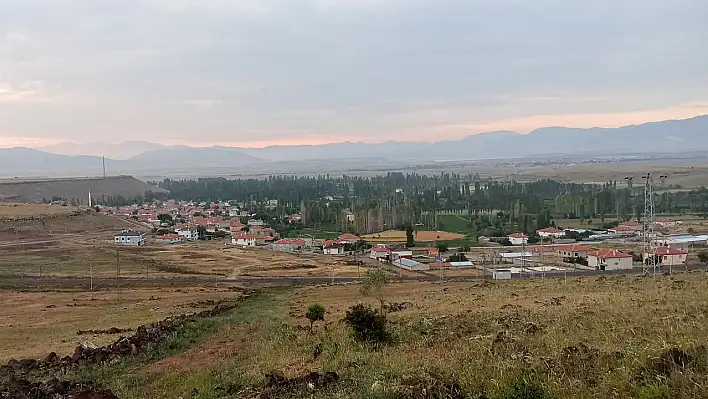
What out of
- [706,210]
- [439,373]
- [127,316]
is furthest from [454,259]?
[706,210]

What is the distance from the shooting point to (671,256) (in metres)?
59.0

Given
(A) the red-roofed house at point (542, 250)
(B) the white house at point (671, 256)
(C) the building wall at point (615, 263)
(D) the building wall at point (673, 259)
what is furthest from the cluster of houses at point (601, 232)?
(D) the building wall at point (673, 259)

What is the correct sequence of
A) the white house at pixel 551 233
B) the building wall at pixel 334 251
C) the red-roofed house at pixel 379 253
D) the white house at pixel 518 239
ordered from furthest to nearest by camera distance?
1. the white house at pixel 551 233
2. the white house at pixel 518 239
3. the building wall at pixel 334 251
4. the red-roofed house at pixel 379 253

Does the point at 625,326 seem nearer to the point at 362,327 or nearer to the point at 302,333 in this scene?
the point at 362,327

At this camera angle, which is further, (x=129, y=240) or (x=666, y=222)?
(x=666, y=222)

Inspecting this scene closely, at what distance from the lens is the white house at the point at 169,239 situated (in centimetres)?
9719

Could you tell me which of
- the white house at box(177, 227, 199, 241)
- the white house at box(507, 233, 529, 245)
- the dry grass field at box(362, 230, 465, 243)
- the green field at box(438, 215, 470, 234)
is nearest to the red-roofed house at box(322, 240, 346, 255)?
the dry grass field at box(362, 230, 465, 243)

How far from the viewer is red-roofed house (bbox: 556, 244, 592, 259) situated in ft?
222

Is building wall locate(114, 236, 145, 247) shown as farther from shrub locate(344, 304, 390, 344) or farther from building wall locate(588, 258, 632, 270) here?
shrub locate(344, 304, 390, 344)

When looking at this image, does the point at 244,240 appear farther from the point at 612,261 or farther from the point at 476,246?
the point at 612,261

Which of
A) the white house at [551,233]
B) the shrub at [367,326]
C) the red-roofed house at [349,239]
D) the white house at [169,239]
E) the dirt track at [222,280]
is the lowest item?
the white house at [169,239]

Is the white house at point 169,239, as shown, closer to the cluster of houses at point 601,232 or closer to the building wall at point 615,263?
the cluster of houses at point 601,232

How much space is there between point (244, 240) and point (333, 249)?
18375 millimetres

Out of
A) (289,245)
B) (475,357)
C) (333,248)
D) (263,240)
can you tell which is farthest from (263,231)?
(475,357)
